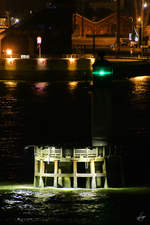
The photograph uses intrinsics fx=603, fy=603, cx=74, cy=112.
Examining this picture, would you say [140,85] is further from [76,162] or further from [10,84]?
[76,162]

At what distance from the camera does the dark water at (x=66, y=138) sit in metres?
12.3

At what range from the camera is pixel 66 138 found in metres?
23.4

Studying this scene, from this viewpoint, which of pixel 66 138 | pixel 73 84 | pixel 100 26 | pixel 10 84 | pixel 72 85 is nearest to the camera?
pixel 66 138

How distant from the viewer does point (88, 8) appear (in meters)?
128

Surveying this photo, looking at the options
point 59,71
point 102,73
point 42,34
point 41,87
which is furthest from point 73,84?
point 42,34

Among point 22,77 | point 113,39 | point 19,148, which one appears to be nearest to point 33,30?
point 113,39

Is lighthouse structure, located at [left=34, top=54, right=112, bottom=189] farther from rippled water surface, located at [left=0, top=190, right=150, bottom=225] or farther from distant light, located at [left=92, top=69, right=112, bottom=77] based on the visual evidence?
distant light, located at [left=92, top=69, right=112, bottom=77]

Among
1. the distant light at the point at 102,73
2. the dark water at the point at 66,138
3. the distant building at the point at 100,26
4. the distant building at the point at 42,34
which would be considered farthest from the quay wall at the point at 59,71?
the distant building at the point at 100,26

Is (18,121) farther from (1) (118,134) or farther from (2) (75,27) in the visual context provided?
(2) (75,27)

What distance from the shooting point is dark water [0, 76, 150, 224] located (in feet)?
40.3

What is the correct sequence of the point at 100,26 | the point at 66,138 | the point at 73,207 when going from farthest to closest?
the point at 100,26 < the point at 66,138 < the point at 73,207

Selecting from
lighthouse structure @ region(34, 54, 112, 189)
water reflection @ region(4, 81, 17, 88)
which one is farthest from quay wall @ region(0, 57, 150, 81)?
lighthouse structure @ region(34, 54, 112, 189)

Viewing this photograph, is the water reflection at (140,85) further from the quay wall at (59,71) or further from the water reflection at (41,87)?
the water reflection at (41,87)

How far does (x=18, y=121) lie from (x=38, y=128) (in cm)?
170
